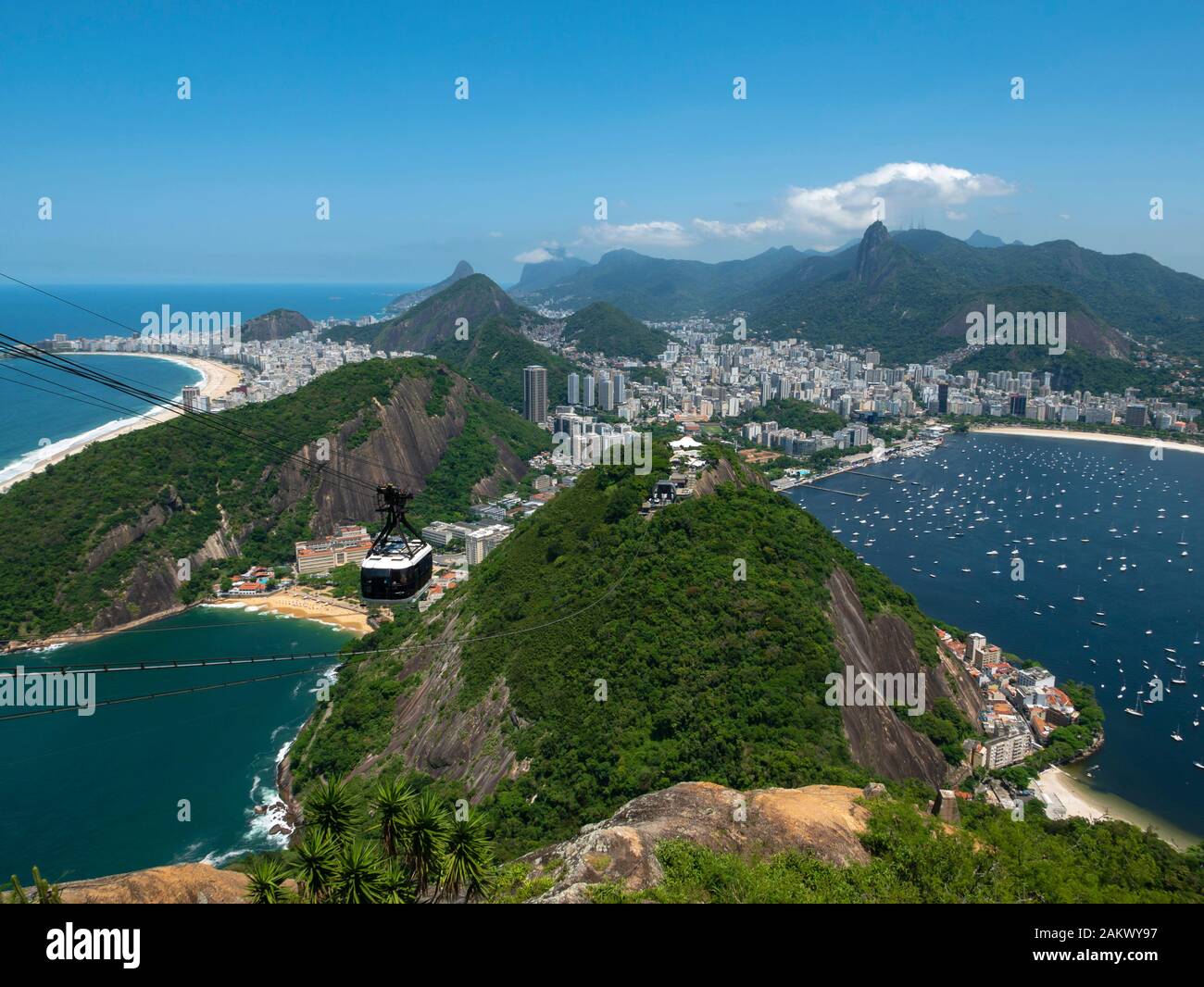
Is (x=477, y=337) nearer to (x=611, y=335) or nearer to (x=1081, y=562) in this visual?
(x=611, y=335)

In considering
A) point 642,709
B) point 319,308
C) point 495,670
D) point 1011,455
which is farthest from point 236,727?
point 319,308

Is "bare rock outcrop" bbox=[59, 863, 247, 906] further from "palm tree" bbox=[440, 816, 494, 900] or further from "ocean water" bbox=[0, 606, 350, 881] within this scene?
"ocean water" bbox=[0, 606, 350, 881]

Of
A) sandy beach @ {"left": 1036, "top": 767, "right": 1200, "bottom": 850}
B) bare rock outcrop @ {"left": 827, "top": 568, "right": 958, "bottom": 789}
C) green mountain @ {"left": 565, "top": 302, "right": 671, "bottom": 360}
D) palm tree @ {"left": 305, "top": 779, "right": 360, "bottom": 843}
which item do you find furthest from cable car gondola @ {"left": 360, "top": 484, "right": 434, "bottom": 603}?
green mountain @ {"left": 565, "top": 302, "right": 671, "bottom": 360}

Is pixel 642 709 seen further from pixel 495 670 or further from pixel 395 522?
pixel 395 522


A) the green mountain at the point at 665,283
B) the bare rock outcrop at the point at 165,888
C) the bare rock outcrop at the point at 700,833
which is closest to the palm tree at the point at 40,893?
the bare rock outcrop at the point at 165,888

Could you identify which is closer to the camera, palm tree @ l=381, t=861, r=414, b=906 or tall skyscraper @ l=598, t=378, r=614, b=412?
palm tree @ l=381, t=861, r=414, b=906

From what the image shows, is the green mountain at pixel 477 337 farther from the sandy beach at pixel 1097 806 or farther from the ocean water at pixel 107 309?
the sandy beach at pixel 1097 806

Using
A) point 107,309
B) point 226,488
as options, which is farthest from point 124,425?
point 107,309
